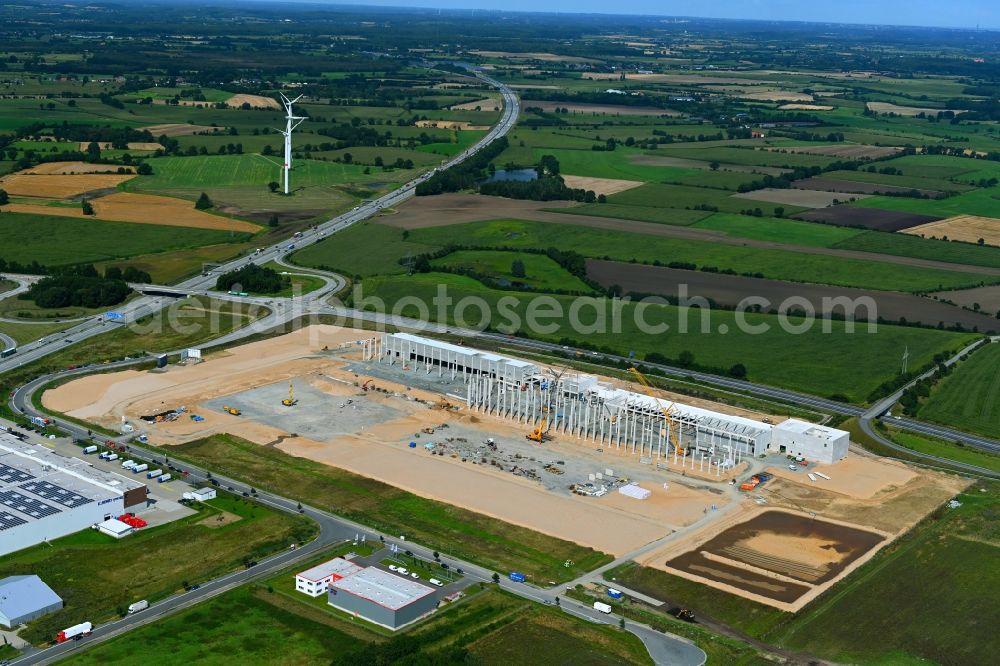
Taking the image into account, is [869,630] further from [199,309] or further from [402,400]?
[199,309]

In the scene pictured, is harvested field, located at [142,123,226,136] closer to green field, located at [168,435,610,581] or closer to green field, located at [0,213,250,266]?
green field, located at [0,213,250,266]

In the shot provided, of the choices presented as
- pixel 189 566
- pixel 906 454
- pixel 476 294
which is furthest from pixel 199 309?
pixel 906 454

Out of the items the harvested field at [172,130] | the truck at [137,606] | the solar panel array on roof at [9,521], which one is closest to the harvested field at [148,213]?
the harvested field at [172,130]

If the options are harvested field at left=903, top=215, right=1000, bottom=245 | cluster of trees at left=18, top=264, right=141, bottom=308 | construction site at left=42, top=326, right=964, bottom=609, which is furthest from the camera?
harvested field at left=903, top=215, right=1000, bottom=245

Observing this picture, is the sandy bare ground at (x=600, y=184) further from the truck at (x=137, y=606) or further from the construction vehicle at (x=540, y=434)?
the truck at (x=137, y=606)

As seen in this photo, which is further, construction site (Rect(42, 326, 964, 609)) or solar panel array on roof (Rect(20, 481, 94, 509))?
construction site (Rect(42, 326, 964, 609))

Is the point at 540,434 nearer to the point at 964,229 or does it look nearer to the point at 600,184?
the point at 964,229

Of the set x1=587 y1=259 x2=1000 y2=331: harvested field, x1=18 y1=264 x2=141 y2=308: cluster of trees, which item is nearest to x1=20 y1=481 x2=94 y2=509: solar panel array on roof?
x1=18 y1=264 x2=141 y2=308: cluster of trees

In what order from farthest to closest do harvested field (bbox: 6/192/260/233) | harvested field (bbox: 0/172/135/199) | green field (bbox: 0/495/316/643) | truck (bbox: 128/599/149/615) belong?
1. harvested field (bbox: 0/172/135/199)
2. harvested field (bbox: 6/192/260/233)
3. green field (bbox: 0/495/316/643)
4. truck (bbox: 128/599/149/615)
